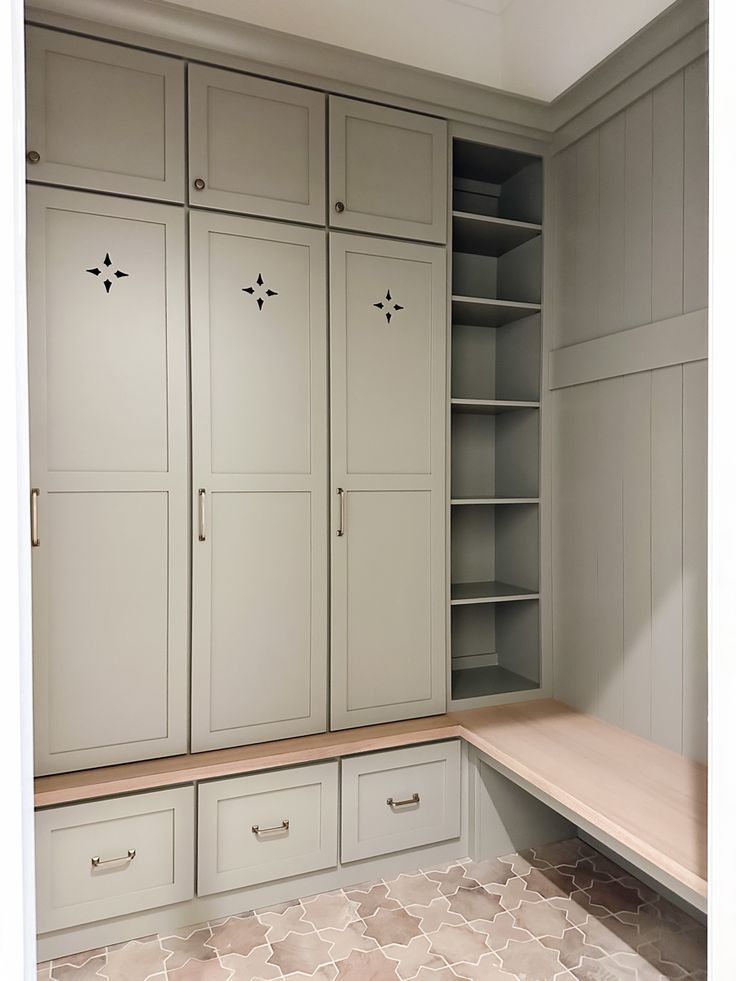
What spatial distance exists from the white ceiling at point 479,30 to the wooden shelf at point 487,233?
0.43 meters

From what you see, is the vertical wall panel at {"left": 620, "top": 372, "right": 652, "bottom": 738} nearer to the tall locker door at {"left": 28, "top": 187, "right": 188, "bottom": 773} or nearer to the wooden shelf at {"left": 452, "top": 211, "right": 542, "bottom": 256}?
the wooden shelf at {"left": 452, "top": 211, "right": 542, "bottom": 256}

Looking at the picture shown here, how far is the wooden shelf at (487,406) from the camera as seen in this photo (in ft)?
8.17

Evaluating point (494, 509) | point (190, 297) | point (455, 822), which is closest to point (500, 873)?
point (455, 822)

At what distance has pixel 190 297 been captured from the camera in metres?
2.05

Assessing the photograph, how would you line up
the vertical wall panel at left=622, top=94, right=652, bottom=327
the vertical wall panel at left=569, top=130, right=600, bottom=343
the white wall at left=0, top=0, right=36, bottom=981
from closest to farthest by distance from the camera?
the white wall at left=0, top=0, right=36, bottom=981 < the vertical wall panel at left=622, top=94, right=652, bottom=327 < the vertical wall panel at left=569, top=130, right=600, bottom=343

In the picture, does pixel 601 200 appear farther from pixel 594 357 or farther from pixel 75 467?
pixel 75 467

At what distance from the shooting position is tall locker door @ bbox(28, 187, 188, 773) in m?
1.90

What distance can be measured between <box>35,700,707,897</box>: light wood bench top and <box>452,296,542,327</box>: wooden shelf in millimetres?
1512

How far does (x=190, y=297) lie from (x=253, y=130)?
573 millimetres

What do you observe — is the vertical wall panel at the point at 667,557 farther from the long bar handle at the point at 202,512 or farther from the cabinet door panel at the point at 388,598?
the long bar handle at the point at 202,512

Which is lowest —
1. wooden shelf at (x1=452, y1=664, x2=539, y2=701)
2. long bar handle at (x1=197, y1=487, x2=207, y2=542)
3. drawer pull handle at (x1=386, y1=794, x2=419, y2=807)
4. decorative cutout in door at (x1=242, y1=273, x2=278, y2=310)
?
drawer pull handle at (x1=386, y1=794, x2=419, y2=807)

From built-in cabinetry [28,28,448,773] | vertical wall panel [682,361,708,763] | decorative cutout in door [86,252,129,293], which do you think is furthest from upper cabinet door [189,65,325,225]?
vertical wall panel [682,361,708,763]

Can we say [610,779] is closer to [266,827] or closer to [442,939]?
[442,939]

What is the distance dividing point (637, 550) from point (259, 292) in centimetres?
149
